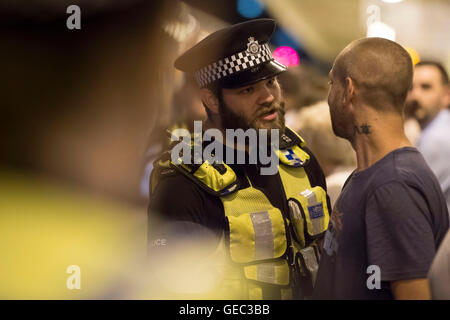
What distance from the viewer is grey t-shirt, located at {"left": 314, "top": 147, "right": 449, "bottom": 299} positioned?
1.45m

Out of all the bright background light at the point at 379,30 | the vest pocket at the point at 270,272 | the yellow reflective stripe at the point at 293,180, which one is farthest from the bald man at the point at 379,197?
the bright background light at the point at 379,30

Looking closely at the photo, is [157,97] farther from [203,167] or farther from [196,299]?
[196,299]

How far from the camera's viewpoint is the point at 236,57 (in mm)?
1997

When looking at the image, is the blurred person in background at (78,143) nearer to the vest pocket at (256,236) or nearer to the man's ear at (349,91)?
the vest pocket at (256,236)

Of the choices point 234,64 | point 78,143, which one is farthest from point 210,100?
point 78,143

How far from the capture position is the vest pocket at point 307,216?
6.38 feet

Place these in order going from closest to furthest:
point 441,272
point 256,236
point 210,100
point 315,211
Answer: point 441,272, point 256,236, point 315,211, point 210,100

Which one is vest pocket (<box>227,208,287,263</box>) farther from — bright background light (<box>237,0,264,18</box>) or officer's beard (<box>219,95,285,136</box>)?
bright background light (<box>237,0,264,18</box>)

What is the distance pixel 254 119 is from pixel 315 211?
1.40 ft

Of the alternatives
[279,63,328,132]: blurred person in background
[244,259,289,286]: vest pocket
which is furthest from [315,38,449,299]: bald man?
[279,63,328,132]: blurred person in background

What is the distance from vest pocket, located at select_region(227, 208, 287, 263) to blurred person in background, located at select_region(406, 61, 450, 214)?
0.74m

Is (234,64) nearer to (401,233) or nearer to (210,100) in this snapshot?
(210,100)

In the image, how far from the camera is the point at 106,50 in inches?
67.4

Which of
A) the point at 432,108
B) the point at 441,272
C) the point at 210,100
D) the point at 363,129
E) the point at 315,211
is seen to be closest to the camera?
the point at 441,272
